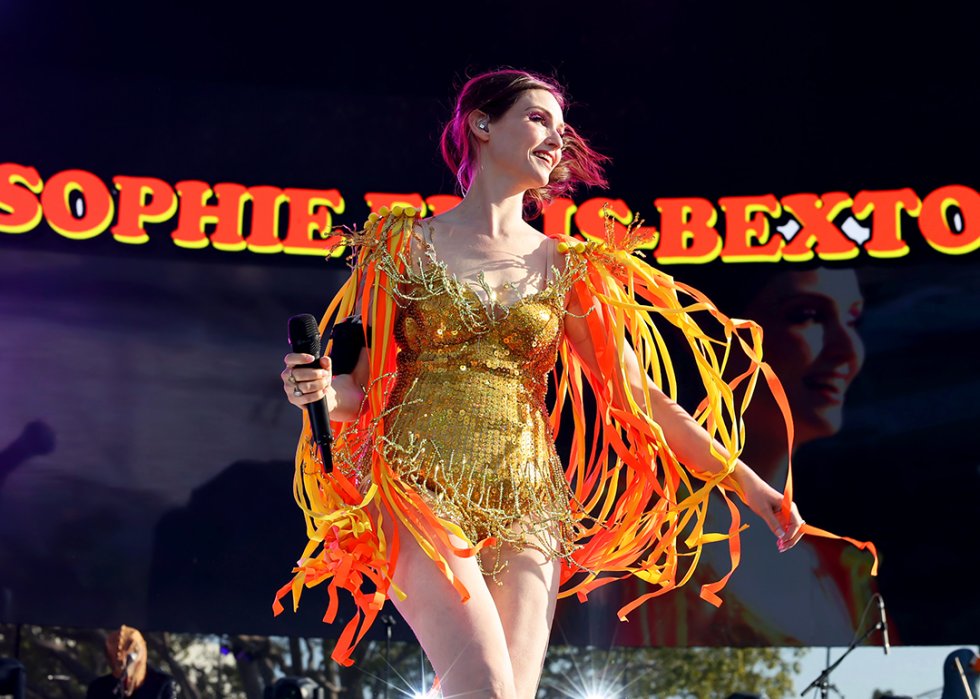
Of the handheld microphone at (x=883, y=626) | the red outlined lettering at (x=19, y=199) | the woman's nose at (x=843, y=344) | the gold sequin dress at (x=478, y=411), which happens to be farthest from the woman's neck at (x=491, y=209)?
the red outlined lettering at (x=19, y=199)

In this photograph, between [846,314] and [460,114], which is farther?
[846,314]

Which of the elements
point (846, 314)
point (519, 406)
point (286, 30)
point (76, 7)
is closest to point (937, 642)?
point (846, 314)

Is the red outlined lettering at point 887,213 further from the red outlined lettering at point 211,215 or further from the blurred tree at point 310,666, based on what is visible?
the blurred tree at point 310,666

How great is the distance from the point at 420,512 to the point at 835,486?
313cm

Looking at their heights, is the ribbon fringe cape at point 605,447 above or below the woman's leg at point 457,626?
above

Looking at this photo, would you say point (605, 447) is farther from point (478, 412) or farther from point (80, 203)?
point (80, 203)

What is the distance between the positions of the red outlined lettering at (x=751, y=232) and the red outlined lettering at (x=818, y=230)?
51mm

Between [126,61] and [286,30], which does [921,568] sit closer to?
[286,30]

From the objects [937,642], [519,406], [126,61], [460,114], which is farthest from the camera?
[126,61]

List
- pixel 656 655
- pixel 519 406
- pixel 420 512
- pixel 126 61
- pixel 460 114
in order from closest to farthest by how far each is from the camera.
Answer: pixel 420 512 < pixel 519 406 < pixel 460 114 < pixel 126 61 < pixel 656 655

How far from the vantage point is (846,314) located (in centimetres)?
420

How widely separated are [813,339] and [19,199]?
3701mm

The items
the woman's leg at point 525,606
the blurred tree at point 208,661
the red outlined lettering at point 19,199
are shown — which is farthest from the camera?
the blurred tree at point 208,661

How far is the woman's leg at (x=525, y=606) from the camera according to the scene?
139 cm
